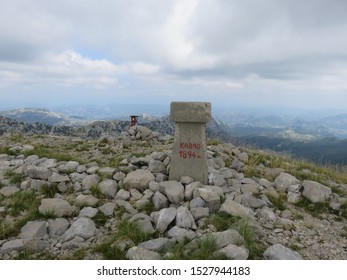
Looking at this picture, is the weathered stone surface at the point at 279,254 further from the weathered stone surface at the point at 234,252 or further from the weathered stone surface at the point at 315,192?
the weathered stone surface at the point at 315,192

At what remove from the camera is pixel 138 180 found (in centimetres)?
827

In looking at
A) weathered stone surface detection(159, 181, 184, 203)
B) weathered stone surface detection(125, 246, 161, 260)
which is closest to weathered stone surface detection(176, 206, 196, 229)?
weathered stone surface detection(159, 181, 184, 203)

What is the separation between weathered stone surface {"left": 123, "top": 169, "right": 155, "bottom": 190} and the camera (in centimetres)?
821

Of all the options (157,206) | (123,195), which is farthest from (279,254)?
(123,195)

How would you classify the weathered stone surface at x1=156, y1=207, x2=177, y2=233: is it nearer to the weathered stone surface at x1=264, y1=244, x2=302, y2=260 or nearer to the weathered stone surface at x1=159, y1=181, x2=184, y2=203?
the weathered stone surface at x1=159, y1=181, x2=184, y2=203

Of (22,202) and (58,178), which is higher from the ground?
(58,178)

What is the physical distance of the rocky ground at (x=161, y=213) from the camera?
18.0ft

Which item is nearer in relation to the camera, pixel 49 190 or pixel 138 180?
Result: pixel 49 190

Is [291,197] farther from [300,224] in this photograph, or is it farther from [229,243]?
[229,243]

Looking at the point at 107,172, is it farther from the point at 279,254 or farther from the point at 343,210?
the point at 343,210

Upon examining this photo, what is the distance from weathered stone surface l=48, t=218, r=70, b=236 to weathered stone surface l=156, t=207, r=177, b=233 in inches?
82.4

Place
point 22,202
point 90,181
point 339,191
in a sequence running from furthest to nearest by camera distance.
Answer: point 339,191, point 90,181, point 22,202

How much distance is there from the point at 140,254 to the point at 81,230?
176 centimetres

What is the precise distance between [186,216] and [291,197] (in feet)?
12.7
